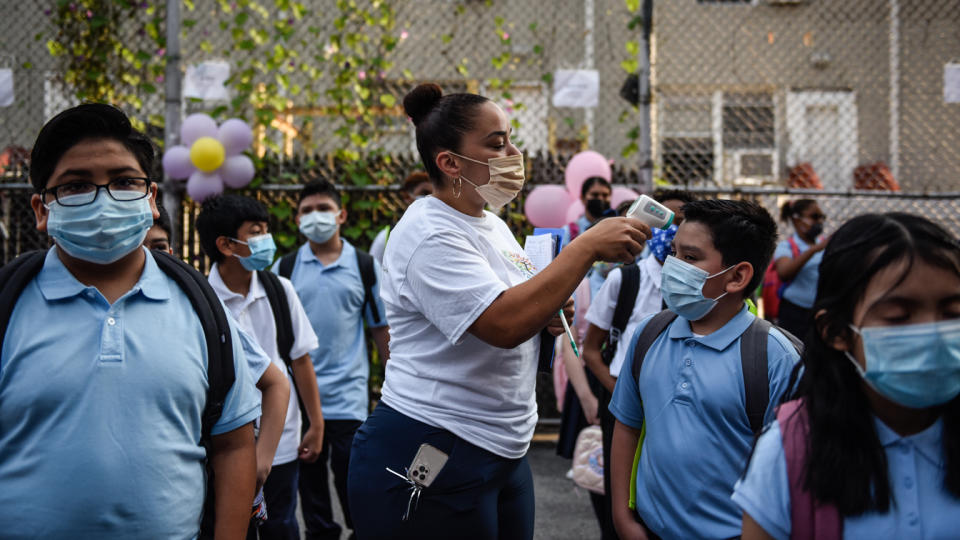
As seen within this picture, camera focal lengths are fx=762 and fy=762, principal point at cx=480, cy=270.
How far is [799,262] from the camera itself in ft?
20.6

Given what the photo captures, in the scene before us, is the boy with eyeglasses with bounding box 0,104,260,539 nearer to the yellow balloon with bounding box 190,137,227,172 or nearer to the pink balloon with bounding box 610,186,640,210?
the yellow balloon with bounding box 190,137,227,172

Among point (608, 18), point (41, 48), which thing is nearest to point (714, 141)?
point (608, 18)

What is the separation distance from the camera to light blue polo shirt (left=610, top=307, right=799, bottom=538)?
7.55 ft

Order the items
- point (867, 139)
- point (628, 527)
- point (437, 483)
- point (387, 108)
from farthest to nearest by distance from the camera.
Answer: point (867, 139)
point (387, 108)
point (628, 527)
point (437, 483)

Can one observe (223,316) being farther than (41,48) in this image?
No

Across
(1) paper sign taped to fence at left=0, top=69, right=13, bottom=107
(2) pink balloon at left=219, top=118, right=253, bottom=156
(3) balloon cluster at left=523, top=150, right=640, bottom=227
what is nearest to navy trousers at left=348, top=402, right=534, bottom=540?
(3) balloon cluster at left=523, top=150, right=640, bottom=227

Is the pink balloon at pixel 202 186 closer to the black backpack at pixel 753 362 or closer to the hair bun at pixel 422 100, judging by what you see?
the hair bun at pixel 422 100

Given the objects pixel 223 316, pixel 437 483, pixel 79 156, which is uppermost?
pixel 79 156

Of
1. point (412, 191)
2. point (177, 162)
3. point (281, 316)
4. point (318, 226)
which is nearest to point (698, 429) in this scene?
point (281, 316)

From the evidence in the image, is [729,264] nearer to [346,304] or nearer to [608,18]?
[346,304]

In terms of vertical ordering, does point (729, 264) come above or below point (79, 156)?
below

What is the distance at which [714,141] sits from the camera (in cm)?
921

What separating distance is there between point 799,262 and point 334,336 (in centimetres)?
393

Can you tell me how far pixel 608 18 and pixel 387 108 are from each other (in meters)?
3.68
